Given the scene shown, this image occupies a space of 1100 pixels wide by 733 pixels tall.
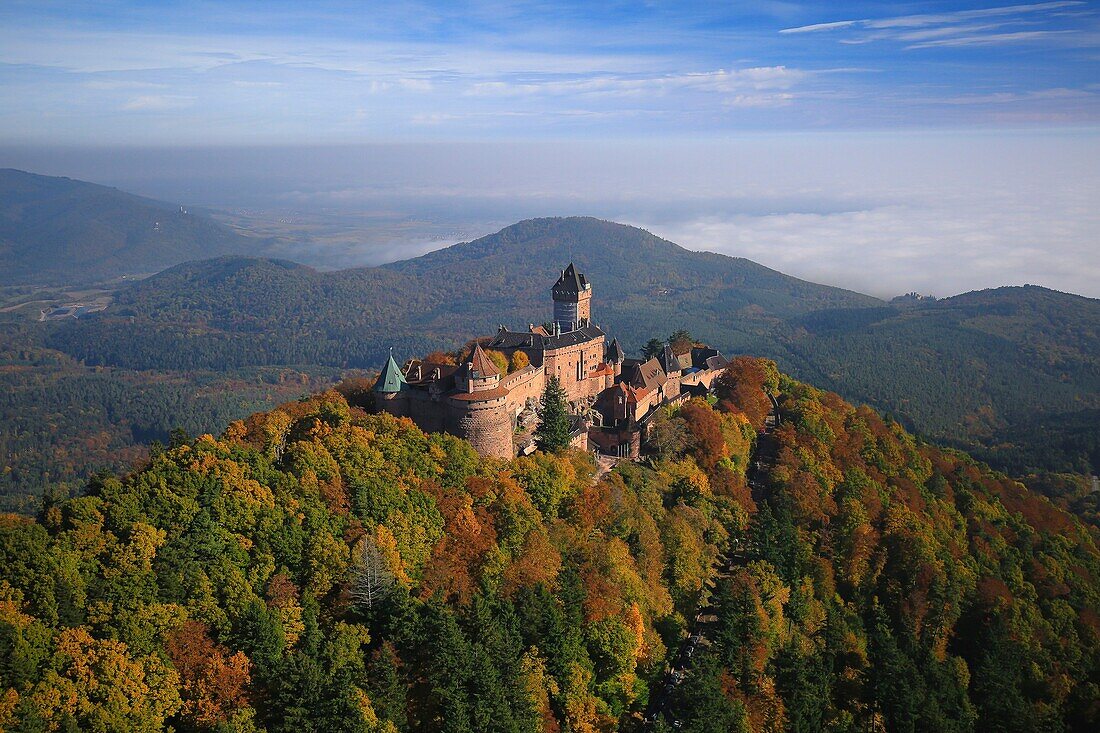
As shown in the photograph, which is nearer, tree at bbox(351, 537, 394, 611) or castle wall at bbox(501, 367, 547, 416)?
tree at bbox(351, 537, 394, 611)

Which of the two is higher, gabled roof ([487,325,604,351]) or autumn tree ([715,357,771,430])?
gabled roof ([487,325,604,351])

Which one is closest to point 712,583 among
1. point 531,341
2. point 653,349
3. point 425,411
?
point 425,411

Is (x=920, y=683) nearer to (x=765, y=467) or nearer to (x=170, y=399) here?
(x=765, y=467)

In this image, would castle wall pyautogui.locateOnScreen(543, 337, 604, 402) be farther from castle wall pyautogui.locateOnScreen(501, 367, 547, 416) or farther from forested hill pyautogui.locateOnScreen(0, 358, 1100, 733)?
forested hill pyautogui.locateOnScreen(0, 358, 1100, 733)

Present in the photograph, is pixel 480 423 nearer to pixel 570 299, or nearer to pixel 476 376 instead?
pixel 476 376

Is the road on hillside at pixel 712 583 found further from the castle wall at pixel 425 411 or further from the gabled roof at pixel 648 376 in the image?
the castle wall at pixel 425 411

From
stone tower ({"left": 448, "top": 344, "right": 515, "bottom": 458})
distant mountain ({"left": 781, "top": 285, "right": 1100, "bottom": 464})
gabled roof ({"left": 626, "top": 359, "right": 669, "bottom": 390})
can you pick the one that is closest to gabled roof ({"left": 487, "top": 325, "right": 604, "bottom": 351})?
gabled roof ({"left": 626, "top": 359, "right": 669, "bottom": 390})

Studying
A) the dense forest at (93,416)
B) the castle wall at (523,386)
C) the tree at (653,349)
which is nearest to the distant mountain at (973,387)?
the tree at (653,349)

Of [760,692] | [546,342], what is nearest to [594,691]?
[760,692]
